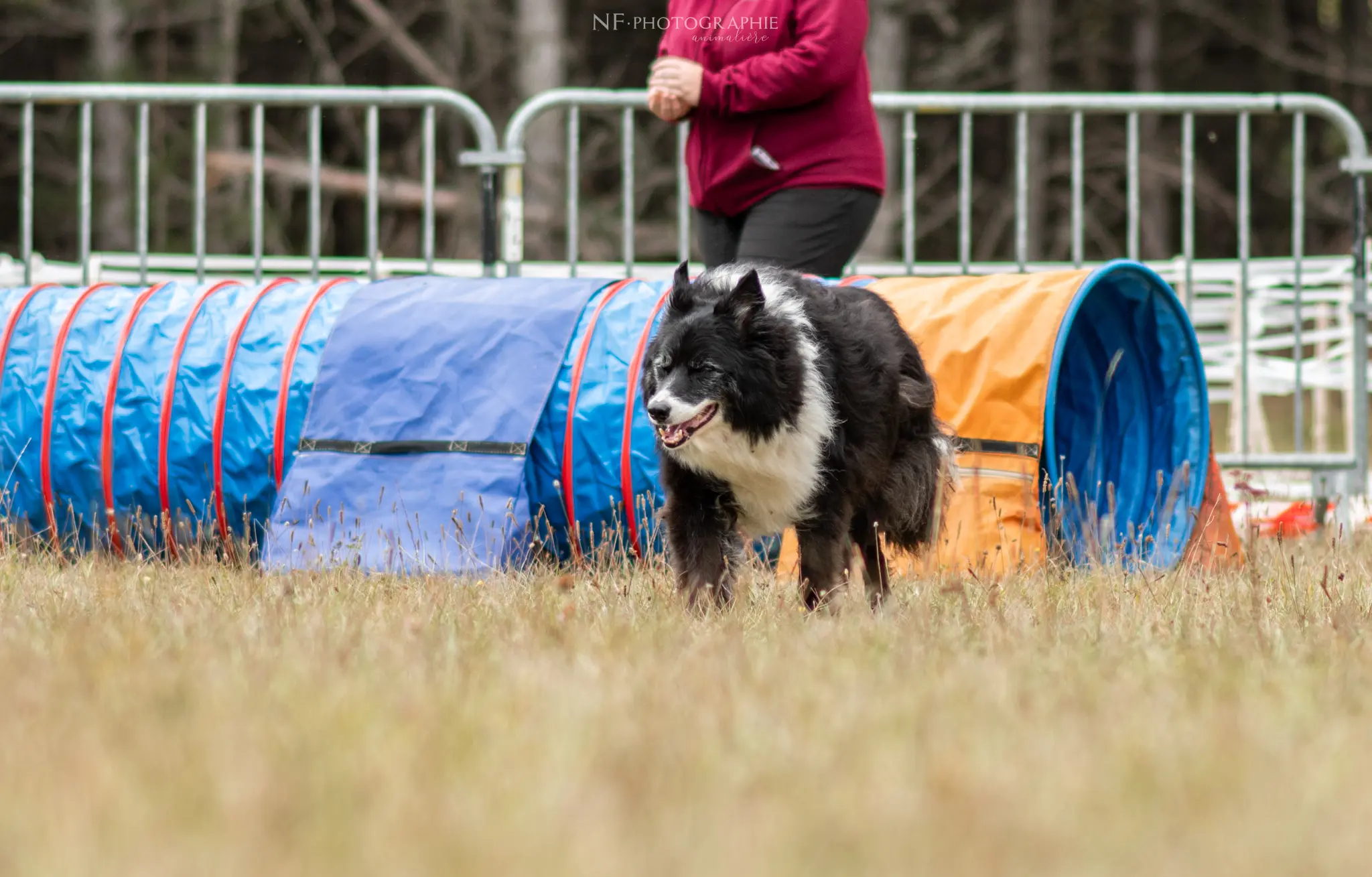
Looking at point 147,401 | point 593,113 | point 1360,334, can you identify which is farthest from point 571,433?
point 593,113

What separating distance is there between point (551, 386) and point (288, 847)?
128 inches

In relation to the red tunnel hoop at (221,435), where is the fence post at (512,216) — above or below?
above

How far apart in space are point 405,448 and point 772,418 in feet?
5.49

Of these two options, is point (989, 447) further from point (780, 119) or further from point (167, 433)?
point (167, 433)

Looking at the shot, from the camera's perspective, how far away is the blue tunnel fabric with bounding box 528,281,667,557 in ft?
16.1

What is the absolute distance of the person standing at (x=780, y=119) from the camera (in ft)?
16.4

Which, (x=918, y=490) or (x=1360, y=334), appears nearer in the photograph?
(x=918, y=490)

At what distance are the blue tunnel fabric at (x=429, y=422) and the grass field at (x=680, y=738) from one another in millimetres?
Answer: 1024

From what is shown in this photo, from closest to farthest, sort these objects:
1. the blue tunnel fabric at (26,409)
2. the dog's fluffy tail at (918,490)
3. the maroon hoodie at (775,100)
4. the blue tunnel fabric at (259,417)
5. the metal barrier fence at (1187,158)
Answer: the dog's fluffy tail at (918,490) < the maroon hoodie at (775,100) < the blue tunnel fabric at (259,417) < the blue tunnel fabric at (26,409) < the metal barrier fence at (1187,158)

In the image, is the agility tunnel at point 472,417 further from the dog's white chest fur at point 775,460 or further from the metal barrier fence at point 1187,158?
the metal barrier fence at point 1187,158

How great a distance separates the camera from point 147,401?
5512 millimetres

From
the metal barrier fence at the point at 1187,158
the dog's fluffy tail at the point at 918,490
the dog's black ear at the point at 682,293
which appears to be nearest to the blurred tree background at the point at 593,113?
the metal barrier fence at the point at 1187,158

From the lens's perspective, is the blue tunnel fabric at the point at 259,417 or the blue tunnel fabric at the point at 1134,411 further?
the blue tunnel fabric at the point at 259,417

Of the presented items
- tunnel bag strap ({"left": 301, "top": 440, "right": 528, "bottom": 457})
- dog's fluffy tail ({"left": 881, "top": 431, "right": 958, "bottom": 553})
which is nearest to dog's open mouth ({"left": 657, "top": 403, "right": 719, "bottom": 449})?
dog's fluffy tail ({"left": 881, "top": 431, "right": 958, "bottom": 553})
